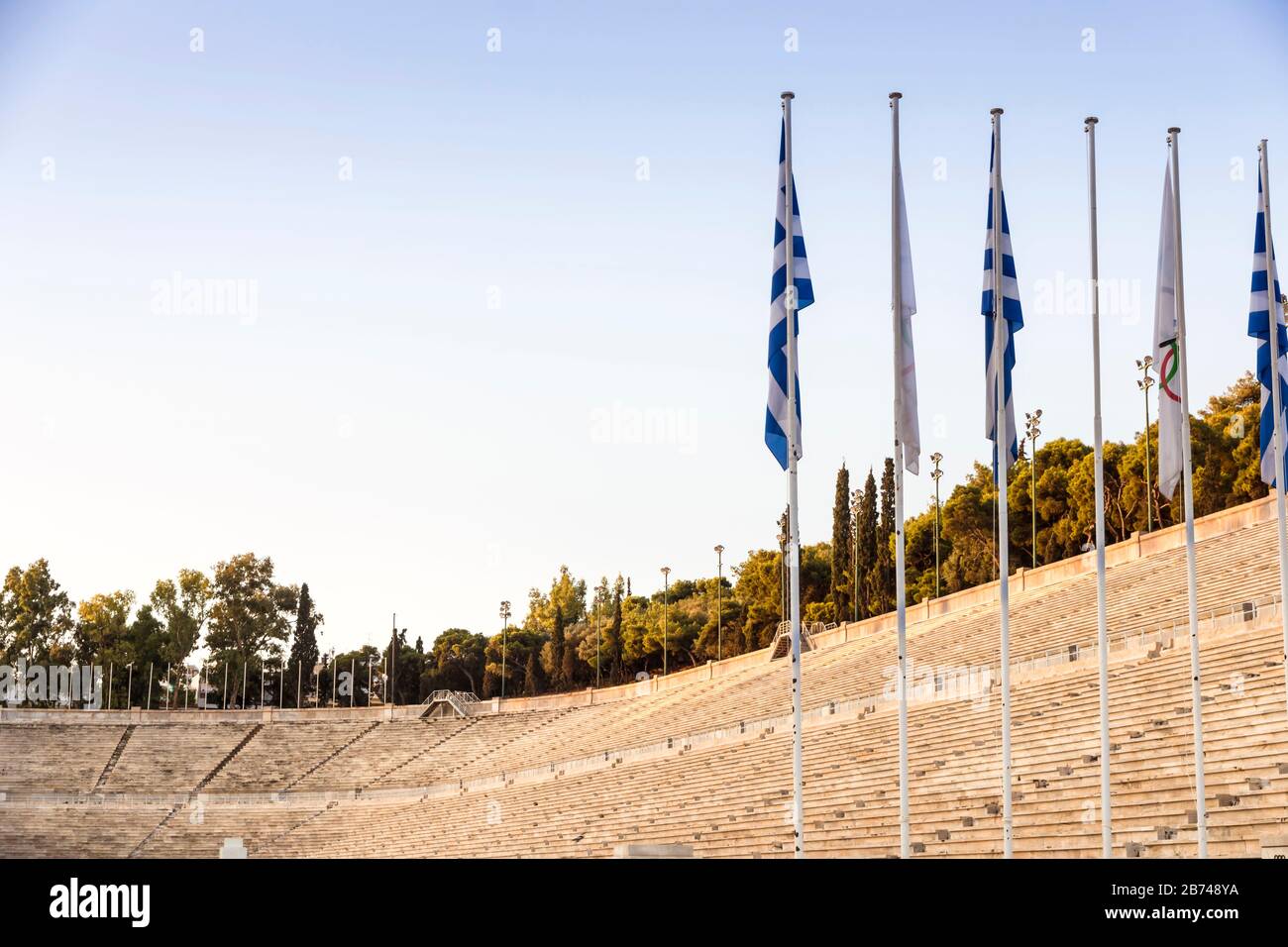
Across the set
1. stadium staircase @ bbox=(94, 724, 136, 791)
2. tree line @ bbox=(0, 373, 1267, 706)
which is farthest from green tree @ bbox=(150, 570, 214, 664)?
stadium staircase @ bbox=(94, 724, 136, 791)

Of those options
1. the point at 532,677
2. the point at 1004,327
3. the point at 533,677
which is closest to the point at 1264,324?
the point at 1004,327

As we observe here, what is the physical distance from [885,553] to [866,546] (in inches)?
89.6

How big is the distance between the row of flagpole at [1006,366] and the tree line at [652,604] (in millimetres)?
34401

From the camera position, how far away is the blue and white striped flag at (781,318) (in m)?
16.4

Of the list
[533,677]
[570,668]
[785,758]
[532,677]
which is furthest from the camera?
[533,677]

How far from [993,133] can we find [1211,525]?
2074cm

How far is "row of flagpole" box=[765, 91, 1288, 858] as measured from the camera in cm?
1645

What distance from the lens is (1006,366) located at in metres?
17.6

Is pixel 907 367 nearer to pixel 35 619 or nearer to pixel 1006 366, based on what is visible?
pixel 1006 366

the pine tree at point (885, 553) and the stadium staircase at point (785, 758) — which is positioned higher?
the pine tree at point (885, 553)

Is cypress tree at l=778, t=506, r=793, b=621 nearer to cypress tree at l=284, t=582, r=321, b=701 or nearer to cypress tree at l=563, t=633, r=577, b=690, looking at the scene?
cypress tree at l=563, t=633, r=577, b=690

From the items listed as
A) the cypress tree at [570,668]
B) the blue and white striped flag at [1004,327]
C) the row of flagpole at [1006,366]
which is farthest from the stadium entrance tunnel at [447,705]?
the blue and white striped flag at [1004,327]

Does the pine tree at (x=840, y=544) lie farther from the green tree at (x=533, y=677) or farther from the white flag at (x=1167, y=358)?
the white flag at (x=1167, y=358)
